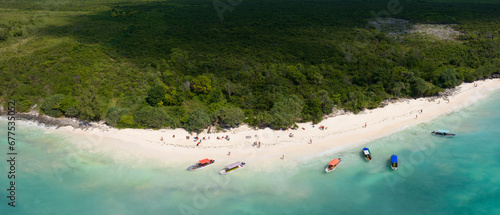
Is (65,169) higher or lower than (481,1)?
lower

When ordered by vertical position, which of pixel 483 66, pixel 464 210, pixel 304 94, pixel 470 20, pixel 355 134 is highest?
pixel 470 20

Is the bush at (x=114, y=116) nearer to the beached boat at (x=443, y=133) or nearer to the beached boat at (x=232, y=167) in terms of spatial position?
the beached boat at (x=232, y=167)

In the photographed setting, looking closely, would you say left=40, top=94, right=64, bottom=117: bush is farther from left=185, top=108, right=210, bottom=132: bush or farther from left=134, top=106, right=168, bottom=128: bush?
left=185, top=108, right=210, bottom=132: bush

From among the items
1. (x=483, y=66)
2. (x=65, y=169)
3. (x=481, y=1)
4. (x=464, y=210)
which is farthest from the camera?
(x=481, y=1)

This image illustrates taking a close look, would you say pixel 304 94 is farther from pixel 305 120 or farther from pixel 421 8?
pixel 421 8

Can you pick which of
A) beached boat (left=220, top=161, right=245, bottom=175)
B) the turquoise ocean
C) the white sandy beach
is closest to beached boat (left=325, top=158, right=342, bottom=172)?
the turquoise ocean

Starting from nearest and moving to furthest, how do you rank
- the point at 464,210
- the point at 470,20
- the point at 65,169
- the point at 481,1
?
the point at 464,210 → the point at 65,169 → the point at 470,20 → the point at 481,1

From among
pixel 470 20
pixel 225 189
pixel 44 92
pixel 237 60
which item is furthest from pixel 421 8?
pixel 44 92

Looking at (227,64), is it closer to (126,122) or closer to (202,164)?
(126,122)
